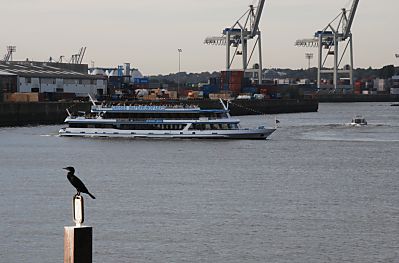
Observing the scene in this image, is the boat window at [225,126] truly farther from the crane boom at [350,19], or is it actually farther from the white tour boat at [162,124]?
the crane boom at [350,19]

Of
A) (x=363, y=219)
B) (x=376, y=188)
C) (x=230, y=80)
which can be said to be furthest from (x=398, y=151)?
(x=230, y=80)

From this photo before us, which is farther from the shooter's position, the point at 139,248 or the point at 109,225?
the point at 109,225

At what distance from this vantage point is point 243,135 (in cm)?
6575

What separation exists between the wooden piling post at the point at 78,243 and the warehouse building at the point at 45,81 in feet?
286

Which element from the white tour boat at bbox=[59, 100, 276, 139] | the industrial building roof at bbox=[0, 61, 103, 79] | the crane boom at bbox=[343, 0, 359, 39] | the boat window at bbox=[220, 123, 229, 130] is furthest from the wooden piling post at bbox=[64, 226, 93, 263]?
the crane boom at bbox=[343, 0, 359, 39]

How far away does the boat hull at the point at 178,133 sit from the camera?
65.1 meters

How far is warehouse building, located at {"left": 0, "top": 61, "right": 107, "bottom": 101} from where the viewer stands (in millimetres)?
106675

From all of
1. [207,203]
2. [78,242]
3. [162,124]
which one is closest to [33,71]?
[162,124]

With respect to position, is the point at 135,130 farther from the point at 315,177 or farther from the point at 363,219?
the point at 363,219

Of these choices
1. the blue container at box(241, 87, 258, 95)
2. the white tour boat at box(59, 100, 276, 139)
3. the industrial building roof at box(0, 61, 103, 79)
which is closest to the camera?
the white tour boat at box(59, 100, 276, 139)

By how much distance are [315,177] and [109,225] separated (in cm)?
1602

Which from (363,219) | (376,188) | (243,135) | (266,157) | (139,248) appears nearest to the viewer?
(139,248)

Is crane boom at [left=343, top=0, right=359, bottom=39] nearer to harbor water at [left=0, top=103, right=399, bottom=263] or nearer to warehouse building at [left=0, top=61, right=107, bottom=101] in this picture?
warehouse building at [left=0, top=61, right=107, bottom=101]

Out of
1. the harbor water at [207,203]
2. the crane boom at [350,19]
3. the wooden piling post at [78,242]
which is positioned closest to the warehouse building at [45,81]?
the harbor water at [207,203]
